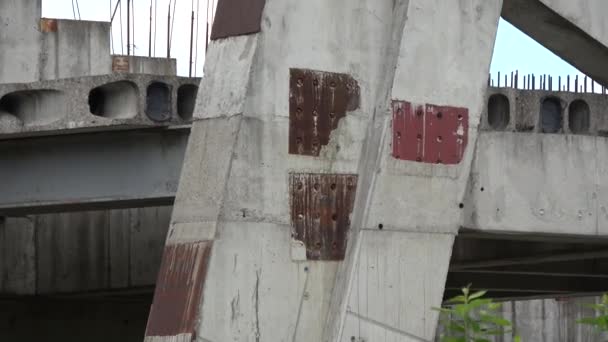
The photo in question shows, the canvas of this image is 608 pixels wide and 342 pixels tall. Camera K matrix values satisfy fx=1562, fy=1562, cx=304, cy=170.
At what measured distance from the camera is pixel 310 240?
39.3 feet

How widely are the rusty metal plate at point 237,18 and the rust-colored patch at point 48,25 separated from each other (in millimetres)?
5680

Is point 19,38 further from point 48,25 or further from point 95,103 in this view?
point 95,103

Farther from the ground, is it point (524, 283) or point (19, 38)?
point (19, 38)

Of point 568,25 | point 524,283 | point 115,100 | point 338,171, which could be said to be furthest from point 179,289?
point 524,283

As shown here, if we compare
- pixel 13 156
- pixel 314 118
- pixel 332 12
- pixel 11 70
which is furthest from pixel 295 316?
pixel 11 70

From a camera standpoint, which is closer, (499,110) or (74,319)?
(499,110)

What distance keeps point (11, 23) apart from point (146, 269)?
4.21m

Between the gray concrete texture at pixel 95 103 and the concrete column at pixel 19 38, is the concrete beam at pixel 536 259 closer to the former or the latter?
the gray concrete texture at pixel 95 103

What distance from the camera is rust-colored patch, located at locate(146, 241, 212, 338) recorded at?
37.3ft

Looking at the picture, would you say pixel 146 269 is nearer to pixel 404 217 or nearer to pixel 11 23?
pixel 11 23

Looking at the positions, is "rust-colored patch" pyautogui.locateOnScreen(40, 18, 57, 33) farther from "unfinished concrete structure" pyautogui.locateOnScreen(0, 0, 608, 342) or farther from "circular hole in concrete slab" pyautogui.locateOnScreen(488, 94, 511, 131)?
"circular hole in concrete slab" pyautogui.locateOnScreen(488, 94, 511, 131)

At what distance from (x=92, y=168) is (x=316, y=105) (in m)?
3.91

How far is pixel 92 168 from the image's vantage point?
50.1 feet

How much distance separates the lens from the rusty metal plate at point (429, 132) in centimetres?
1211
